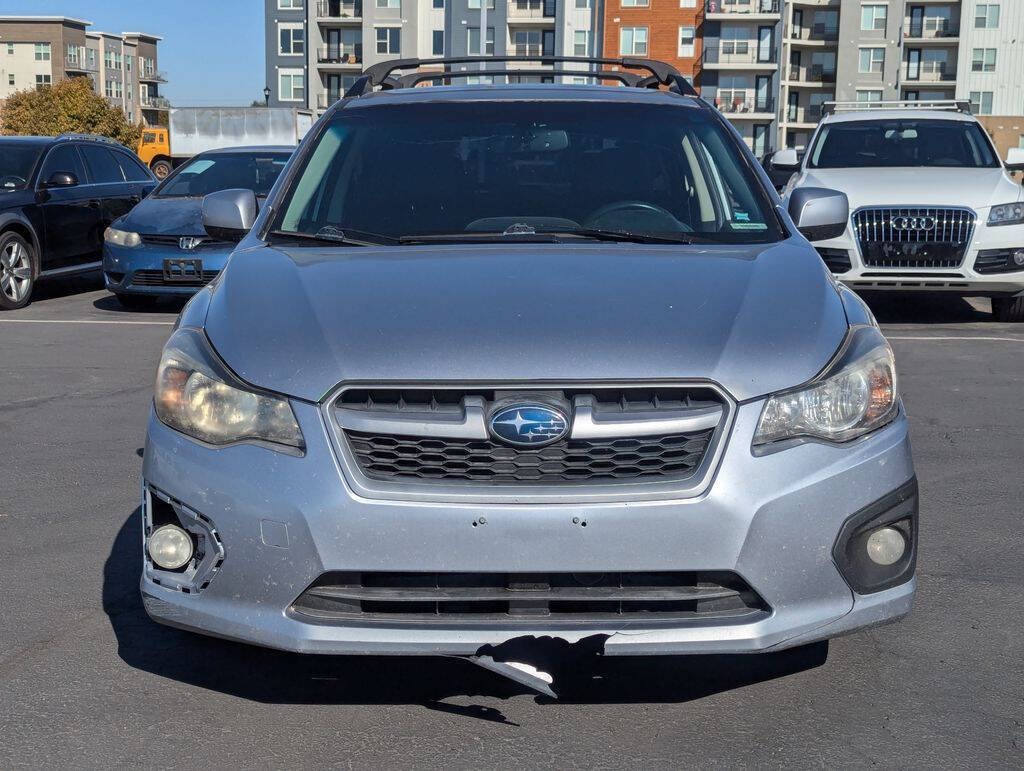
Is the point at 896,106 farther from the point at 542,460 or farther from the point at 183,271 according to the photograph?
the point at 542,460

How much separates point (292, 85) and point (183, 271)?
86.6m

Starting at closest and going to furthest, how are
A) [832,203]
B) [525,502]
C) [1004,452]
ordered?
[525,502] → [832,203] → [1004,452]

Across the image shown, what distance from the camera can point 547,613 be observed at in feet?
10.3

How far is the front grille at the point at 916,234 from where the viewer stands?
11.3 metres

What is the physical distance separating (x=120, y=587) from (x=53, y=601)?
23 cm

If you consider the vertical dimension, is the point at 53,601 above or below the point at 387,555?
below

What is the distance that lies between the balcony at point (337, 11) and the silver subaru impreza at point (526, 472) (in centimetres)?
9103

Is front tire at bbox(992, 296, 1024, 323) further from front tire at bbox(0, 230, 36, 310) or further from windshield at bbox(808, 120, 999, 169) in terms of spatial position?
front tire at bbox(0, 230, 36, 310)

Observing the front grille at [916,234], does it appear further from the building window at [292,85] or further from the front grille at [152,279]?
the building window at [292,85]

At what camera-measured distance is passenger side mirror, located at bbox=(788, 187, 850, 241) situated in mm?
4812

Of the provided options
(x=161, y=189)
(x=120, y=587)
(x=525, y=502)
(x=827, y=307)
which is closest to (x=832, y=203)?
(x=827, y=307)

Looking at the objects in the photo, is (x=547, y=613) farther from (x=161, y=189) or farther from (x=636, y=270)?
(x=161, y=189)

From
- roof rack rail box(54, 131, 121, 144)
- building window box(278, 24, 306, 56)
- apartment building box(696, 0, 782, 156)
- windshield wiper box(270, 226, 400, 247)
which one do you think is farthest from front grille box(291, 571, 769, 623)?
building window box(278, 24, 306, 56)

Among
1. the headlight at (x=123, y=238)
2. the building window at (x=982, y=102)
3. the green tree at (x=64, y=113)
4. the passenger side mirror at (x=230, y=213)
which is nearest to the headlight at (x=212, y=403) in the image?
the passenger side mirror at (x=230, y=213)
